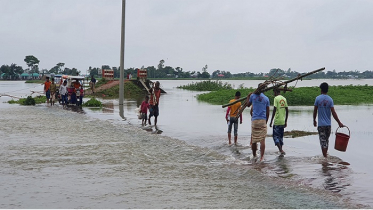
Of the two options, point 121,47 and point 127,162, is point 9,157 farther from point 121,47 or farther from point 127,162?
point 121,47

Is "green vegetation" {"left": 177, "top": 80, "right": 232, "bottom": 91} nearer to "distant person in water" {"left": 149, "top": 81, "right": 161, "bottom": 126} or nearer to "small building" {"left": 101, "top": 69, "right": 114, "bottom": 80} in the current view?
"small building" {"left": 101, "top": 69, "right": 114, "bottom": 80}

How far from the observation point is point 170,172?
9.59 metres

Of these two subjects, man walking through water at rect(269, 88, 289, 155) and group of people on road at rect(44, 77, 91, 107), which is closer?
man walking through water at rect(269, 88, 289, 155)

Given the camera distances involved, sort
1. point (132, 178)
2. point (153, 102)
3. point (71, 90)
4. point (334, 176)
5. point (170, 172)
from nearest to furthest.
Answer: point (132, 178) → point (334, 176) → point (170, 172) → point (153, 102) → point (71, 90)

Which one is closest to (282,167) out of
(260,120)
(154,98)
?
(260,120)

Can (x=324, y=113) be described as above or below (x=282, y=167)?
above

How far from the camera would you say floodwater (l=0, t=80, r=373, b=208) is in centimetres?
734

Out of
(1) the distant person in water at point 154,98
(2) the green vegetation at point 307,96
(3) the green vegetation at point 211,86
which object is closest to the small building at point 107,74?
(2) the green vegetation at point 307,96

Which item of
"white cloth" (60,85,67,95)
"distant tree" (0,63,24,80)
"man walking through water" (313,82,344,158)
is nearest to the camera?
"man walking through water" (313,82,344,158)

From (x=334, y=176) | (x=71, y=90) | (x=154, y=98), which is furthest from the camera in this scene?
(x=71, y=90)

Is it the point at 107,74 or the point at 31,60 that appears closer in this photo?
the point at 107,74

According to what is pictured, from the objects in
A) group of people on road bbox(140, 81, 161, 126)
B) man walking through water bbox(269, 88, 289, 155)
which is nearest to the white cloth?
group of people on road bbox(140, 81, 161, 126)

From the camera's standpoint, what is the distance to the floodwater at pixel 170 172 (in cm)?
734

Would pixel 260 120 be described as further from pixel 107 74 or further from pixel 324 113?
pixel 107 74
